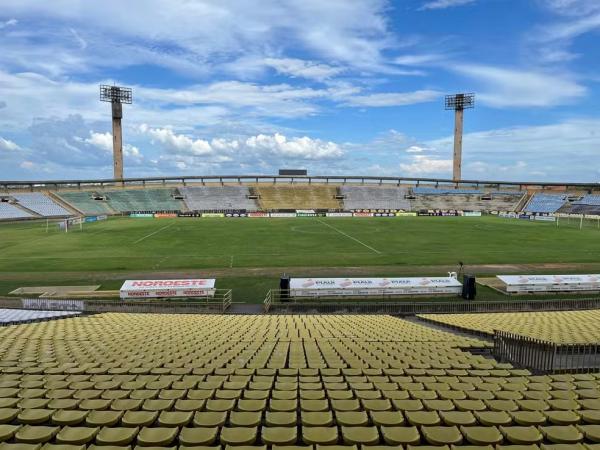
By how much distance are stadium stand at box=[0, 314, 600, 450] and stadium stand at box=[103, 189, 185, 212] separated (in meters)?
96.5

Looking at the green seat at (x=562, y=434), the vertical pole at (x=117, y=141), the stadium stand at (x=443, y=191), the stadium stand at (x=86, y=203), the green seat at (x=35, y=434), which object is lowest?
the green seat at (x=562, y=434)

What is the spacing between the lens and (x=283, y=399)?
275 inches

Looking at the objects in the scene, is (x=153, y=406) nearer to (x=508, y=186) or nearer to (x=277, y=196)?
(x=277, y=196)

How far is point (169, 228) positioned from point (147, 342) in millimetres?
58922

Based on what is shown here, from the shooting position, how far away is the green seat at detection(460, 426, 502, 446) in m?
5.55

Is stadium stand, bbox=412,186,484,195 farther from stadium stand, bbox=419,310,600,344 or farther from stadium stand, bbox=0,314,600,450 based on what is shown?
stadium stand, bbox=0,314,600,450

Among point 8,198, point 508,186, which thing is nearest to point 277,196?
point 8,198

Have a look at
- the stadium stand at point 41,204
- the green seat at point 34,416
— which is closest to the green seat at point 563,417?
the green seat at point 34,416

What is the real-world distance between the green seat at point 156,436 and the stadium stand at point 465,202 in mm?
111935

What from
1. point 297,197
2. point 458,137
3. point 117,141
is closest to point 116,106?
point 117,141

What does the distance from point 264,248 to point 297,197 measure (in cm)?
7032

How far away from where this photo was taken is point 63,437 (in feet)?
17.8

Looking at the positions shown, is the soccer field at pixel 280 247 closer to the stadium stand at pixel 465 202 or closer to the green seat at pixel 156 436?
the green seat at pixel 156 436

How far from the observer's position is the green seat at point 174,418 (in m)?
5.98
